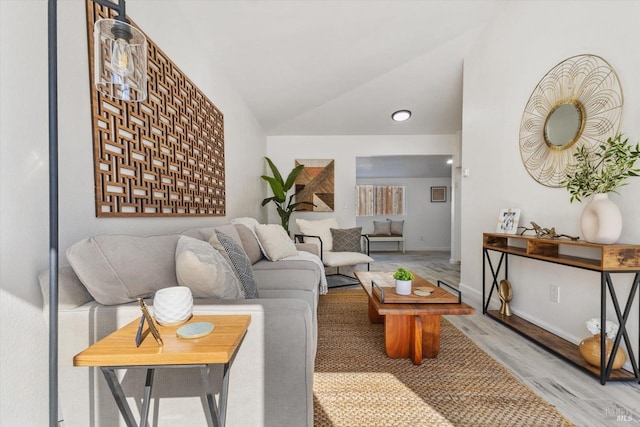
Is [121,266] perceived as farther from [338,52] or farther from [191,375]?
[338,52]

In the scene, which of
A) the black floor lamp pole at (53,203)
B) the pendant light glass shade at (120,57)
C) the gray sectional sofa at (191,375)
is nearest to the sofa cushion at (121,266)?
the gray sectional sofa at (191,375)

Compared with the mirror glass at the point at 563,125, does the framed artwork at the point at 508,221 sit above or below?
below

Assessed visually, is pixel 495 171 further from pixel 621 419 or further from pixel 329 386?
pixel 329 386

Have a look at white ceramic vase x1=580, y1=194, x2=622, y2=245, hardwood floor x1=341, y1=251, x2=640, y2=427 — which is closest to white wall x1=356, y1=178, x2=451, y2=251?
hardwood floor x1=341, y1=251, x2=640, y2=427

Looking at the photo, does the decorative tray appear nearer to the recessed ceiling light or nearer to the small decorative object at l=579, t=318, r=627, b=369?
the small decorative object at l=579, t=318, r=627, b=369

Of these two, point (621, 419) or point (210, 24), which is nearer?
point (621, 419)

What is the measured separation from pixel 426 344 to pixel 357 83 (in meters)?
3.29

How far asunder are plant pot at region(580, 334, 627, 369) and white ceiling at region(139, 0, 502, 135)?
2.83 m

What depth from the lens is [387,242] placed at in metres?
7.93

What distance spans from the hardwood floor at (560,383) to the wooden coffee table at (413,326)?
471mm

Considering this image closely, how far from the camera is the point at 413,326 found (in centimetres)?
188

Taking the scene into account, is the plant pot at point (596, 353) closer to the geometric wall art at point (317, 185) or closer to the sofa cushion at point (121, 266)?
the sofa cushion at point (121, 266)

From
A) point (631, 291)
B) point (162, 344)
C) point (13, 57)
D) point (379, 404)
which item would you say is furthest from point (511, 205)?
point (13, 57)

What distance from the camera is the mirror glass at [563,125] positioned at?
206 cm
